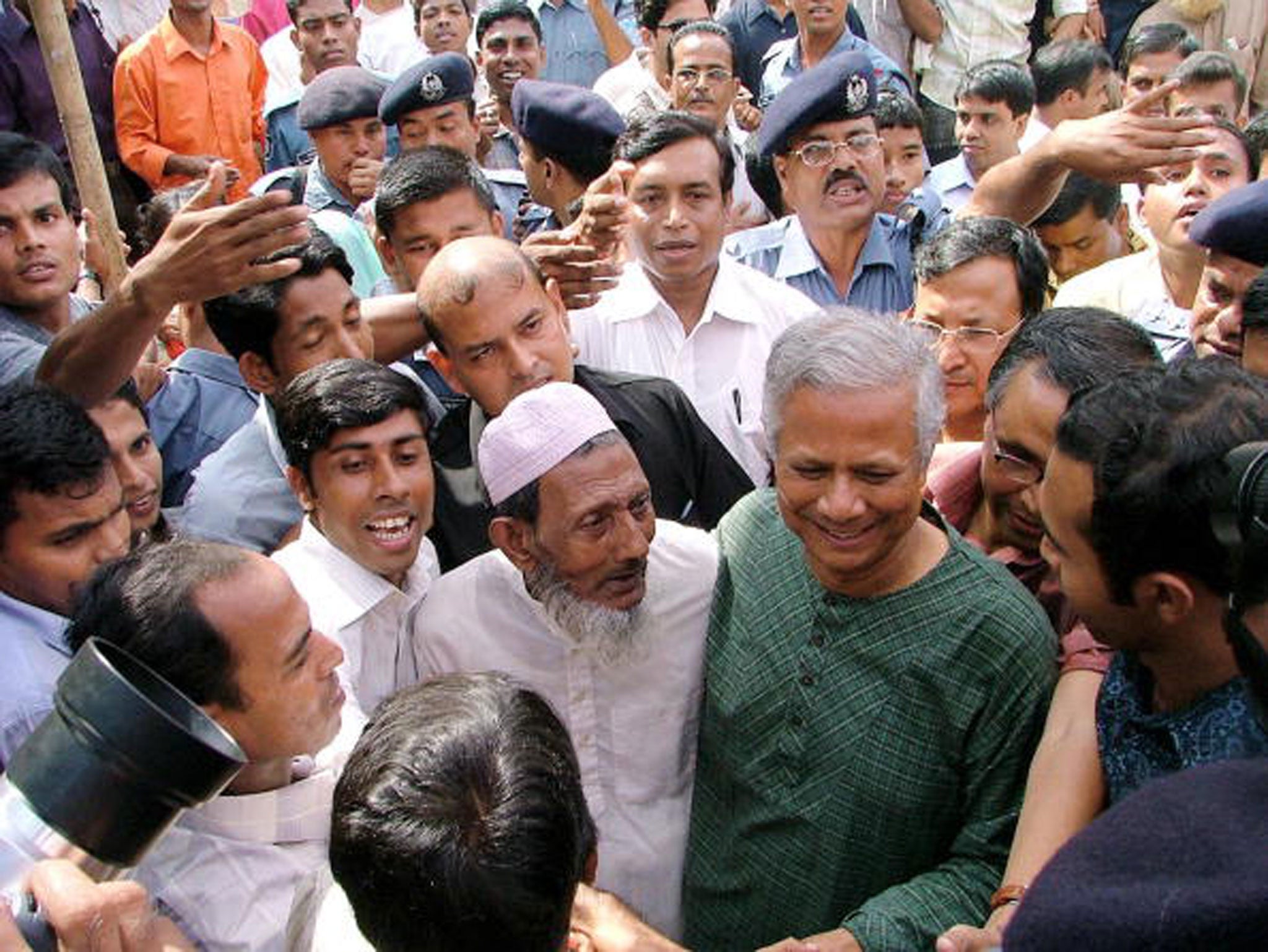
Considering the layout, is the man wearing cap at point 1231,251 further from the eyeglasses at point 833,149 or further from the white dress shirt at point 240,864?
the white dress shirt at point 240,864

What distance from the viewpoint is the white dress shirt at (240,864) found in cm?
198

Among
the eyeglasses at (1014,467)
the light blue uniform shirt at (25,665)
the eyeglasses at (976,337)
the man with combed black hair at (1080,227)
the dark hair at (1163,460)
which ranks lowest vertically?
the man with combed black hair at (1080,227)

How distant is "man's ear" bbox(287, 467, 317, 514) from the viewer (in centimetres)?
285

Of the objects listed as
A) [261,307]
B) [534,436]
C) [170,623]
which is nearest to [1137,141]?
[534,436]

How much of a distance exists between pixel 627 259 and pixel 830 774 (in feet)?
7.66

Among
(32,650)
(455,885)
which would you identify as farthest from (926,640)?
(32,650)

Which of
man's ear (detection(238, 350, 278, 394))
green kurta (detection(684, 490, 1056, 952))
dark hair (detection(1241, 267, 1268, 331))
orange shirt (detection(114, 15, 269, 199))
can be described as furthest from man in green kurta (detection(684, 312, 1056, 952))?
orange shirt (detection(114, 15, 269, 199))

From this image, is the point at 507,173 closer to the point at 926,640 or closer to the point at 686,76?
the point at 686,76

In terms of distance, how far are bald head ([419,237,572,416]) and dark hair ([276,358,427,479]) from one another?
13.1 inches

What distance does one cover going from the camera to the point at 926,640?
2199mm

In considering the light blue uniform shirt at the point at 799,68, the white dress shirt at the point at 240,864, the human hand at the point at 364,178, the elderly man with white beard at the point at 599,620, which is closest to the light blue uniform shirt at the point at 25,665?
the white dress shirt at the point at 240,864

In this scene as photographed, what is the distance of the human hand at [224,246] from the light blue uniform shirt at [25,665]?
0.73m

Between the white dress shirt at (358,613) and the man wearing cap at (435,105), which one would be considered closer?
the white dress shirt at (358,613)

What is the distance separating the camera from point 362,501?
9.09 ft
